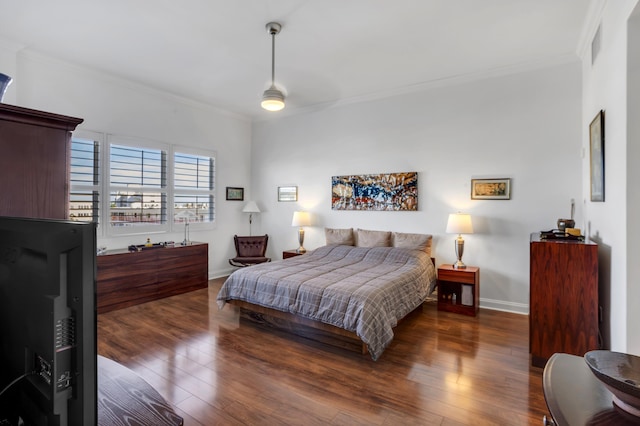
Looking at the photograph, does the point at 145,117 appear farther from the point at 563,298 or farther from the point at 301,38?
the point at 563,298

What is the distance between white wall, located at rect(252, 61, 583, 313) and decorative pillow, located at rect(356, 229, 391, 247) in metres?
0.22

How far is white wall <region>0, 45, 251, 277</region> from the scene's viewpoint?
155 inches

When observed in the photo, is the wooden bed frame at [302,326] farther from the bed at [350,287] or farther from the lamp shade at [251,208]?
the lamp shade at [251,208]

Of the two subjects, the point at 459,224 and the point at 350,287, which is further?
the point at 459,224

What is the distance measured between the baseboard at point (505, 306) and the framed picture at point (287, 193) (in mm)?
3438

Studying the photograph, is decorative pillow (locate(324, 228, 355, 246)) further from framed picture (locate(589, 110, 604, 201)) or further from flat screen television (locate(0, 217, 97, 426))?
flat screen television (locate(0, 217, 97, 426))

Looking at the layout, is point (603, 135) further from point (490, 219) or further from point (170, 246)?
point (170, 246)

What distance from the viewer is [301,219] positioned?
5.62 metres

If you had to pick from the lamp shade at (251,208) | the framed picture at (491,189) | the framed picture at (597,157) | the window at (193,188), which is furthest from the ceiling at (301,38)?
the lamp shade at (251,208)

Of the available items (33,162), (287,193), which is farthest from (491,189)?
(33,162)

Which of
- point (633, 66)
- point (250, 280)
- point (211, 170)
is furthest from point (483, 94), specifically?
point (211, 170)

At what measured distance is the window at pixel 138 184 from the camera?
4.38 m

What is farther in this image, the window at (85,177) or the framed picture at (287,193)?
the framed picture at (287,193)

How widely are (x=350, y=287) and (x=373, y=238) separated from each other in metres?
1.90
